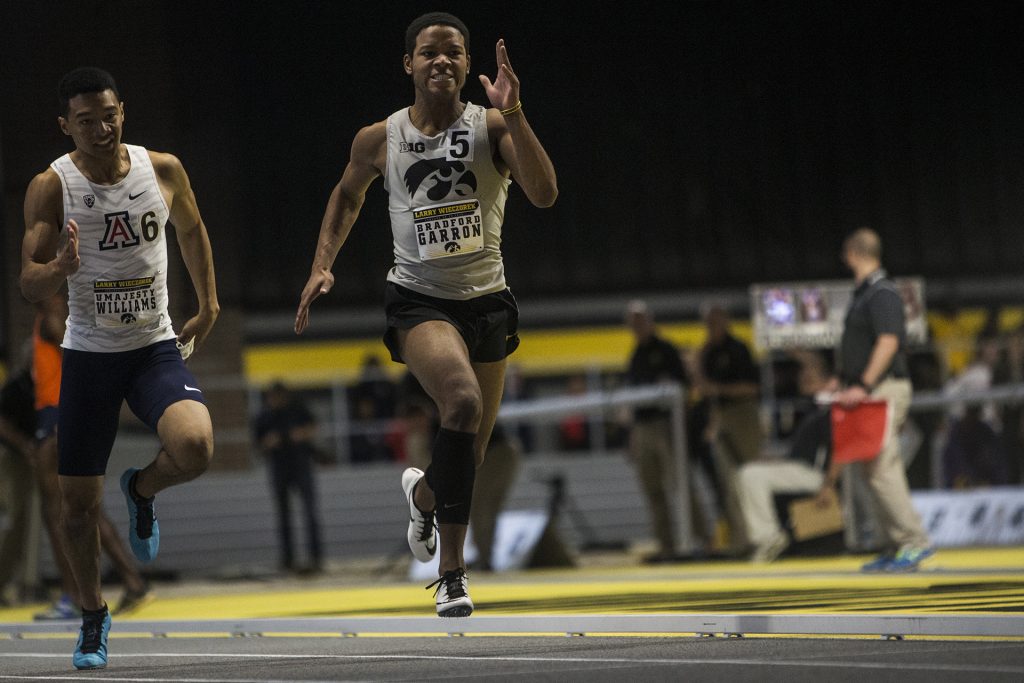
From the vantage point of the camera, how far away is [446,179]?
5398 mm

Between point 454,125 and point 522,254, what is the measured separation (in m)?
13.8

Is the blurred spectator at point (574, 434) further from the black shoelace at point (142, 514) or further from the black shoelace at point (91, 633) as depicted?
the black shoelace at point (91, 633)

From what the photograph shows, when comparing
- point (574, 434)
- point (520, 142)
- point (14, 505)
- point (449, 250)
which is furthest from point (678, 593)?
point (574, 434)

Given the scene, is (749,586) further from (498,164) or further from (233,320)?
(233,320)

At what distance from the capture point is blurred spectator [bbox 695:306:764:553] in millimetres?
11922

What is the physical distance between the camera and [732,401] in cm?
1201

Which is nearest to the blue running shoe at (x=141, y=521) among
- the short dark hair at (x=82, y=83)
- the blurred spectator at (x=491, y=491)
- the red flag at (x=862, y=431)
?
the short dark hair at (x=82, y=83)

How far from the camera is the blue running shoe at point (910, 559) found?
866 cm

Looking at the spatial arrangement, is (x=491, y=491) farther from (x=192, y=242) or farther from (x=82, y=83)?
(x=82, y=83)

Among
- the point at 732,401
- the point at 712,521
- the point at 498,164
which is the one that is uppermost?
the point at 498,164

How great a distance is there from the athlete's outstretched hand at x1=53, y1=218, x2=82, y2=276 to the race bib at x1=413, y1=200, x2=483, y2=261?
1.18m

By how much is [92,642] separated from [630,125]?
523 inches

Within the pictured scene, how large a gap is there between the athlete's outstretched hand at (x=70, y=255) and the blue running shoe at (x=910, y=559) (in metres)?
5.37

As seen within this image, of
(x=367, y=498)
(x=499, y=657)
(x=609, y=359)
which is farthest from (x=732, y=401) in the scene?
(x=609, y=359)
